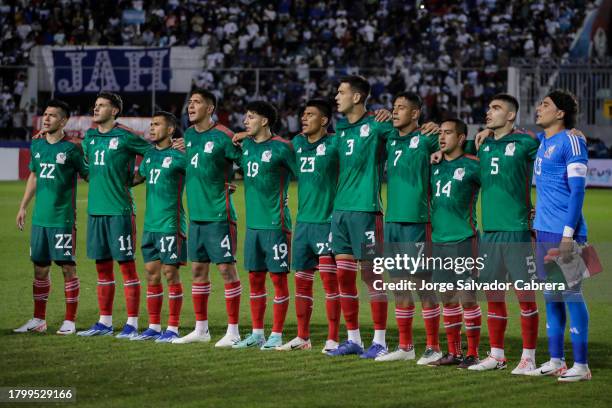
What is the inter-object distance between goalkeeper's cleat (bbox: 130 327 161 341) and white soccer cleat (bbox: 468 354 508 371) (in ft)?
10.1

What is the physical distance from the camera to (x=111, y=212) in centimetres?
1121

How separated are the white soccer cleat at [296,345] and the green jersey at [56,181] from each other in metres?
2.50

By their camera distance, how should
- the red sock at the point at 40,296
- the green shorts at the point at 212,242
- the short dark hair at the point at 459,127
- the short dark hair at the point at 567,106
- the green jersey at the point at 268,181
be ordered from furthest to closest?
the red sock at the point at 40,296
the green shorts at the point at 212,242
the green jersey at the point at 268,181
the short dark hair at the point at 459,127
the short dark hair at the point at 567,106

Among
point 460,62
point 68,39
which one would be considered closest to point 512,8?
point 460,62

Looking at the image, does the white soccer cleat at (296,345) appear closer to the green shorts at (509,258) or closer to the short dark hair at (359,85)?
the green shorts at (509,258)

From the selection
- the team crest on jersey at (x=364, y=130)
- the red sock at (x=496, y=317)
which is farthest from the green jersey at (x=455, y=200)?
the team crest on jersey at (x=364, y=130)

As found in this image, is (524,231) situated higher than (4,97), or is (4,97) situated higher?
(4,97)

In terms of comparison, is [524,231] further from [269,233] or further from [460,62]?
[460,62]

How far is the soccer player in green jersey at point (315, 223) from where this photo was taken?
10492mm

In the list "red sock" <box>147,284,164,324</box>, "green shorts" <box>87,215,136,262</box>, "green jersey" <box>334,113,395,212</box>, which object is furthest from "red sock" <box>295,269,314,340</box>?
"green shorts" <box>87,215,136,262</box>

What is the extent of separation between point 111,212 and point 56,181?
2.25ft

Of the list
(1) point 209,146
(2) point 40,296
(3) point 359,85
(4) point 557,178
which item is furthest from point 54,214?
(4) point 557,178

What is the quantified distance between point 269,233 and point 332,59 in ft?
93.1

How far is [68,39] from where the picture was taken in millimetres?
38719
